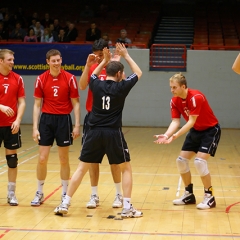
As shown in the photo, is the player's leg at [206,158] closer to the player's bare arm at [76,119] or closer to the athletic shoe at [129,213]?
the athletic shoe at [129,213]

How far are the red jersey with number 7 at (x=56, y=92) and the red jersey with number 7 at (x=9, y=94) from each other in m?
0.27

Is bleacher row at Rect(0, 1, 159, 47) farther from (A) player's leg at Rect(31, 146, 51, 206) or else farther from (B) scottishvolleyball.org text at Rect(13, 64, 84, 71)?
(A) player's leg at Rect(31, 146, 51, 206)

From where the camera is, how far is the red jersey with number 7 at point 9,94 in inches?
264

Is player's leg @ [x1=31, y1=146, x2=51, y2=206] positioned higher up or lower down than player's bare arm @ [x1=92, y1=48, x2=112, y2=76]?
lower down

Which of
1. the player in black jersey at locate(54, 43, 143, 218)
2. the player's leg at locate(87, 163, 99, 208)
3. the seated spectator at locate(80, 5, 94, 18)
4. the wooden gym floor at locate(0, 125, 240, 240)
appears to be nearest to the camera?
the wooden gym floor at locate(0, 125, 240, 240)

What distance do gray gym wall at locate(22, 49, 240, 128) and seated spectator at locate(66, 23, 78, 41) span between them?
7.18ft

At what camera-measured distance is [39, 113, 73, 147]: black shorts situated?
667 cm

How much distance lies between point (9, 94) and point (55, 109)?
629mm

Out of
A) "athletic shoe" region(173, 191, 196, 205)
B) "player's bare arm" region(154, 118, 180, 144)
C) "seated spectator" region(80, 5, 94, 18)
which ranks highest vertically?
"seated spectator" region(80, 5, 94, 18)

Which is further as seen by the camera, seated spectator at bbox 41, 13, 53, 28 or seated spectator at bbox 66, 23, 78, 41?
seated spectator at bbox 41, 13, 53, 28

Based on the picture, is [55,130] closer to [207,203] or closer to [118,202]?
[118,202]

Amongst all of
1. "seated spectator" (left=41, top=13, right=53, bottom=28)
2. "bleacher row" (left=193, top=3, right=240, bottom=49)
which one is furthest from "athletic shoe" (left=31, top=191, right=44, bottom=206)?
"seated spectator" (left=41, top=13, right=53, bottom=28)

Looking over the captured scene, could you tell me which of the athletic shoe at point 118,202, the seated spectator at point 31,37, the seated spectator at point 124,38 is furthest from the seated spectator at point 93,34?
the athletic shoe at point 118,202

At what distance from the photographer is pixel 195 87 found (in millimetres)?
18047
